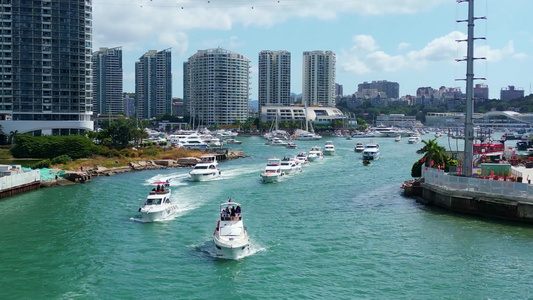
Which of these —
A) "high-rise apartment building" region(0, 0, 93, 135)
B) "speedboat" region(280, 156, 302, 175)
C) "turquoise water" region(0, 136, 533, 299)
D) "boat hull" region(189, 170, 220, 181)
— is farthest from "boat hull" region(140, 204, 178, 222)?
"high-rise apartment building" region(0, 0, 93, 135)

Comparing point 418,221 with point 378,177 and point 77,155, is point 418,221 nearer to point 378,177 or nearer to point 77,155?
point 378,177

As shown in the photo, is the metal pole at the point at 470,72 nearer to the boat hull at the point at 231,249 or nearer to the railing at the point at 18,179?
the boat hull at the point at 231,249

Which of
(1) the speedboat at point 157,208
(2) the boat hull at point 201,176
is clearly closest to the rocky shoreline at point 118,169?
(2) the boat hull at point 201,176

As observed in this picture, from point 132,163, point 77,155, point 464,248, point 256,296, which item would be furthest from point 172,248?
point 77,155

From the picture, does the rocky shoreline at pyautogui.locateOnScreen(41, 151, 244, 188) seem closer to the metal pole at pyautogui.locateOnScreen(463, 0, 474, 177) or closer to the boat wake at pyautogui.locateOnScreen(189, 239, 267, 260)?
the boat wake at pyautogui.locateOnScreen(189, 239, 267, 260)

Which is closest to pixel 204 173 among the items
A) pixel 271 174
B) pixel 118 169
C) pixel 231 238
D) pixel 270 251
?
pixel 271 174

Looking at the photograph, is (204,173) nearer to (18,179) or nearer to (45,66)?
(18,179)

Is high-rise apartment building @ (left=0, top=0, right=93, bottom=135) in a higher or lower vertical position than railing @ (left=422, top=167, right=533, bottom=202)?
higher
